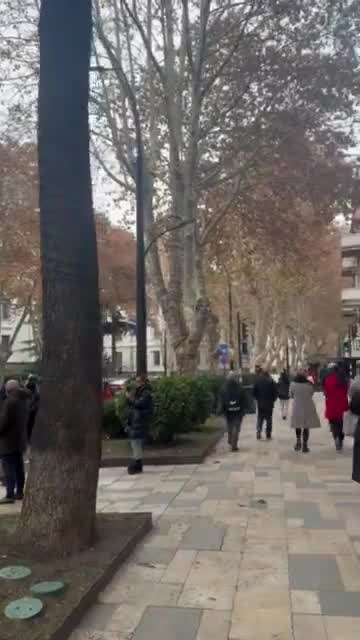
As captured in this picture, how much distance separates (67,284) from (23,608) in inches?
106

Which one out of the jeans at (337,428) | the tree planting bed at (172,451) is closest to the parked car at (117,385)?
the tree planting bed at (172,451)

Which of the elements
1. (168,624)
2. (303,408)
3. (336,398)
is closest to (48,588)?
(168,624)

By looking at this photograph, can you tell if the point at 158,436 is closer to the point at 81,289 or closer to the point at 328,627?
the point at 81,289

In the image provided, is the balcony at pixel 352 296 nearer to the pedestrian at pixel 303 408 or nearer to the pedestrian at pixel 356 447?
the pedestrian at pixel 303 408

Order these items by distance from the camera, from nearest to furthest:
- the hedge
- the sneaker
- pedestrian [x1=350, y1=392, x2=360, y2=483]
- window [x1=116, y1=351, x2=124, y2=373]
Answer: pedestrian [x1=350, y1=392, x2=360, y2=483] < the sneaker < the hedge < window [x1=116, y1=351, x2=124, y2=373]

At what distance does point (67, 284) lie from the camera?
6.50m

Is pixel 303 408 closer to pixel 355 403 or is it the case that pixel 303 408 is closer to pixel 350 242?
pixel 355 403

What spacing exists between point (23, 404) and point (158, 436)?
5.01m

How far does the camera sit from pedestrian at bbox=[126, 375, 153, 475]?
38.1 feet

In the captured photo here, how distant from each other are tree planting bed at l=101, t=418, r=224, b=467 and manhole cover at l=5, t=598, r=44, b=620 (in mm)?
7740

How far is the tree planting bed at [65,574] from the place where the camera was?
4.59m

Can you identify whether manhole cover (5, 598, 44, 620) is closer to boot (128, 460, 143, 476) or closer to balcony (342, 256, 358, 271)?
boot (128, 460, 143, 476)

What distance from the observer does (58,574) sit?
5.66m

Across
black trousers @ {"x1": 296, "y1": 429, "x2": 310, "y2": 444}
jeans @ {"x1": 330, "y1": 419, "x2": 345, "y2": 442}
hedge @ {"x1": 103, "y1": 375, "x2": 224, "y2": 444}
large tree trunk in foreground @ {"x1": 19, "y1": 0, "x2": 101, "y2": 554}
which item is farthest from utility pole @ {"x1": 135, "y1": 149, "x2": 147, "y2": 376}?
large tree trunk in foreground @ {"x1": 19, "y1": 0, "x2": 101, "y2": 554}
